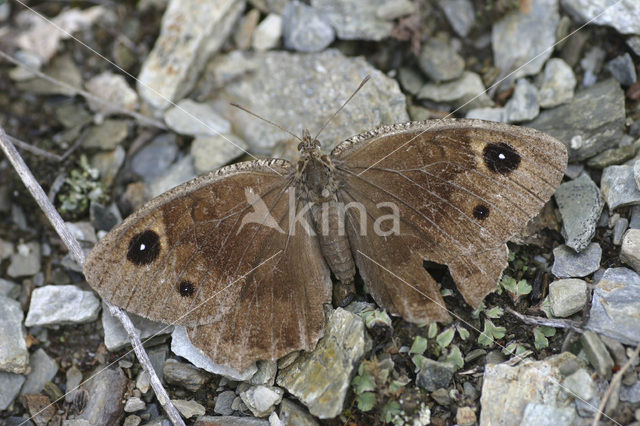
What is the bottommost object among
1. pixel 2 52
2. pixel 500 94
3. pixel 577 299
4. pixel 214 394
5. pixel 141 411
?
pixel 141 411

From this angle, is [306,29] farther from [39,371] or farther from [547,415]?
[547,415]

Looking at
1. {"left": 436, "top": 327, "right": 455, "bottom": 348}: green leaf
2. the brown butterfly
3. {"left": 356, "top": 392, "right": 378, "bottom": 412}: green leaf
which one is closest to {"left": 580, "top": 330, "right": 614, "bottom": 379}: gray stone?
the brown butterfly

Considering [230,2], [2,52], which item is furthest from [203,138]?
[2,52]

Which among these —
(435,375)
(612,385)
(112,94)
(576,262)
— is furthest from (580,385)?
(112,94)

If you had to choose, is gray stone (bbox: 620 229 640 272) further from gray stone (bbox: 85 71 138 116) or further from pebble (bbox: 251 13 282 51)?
gray stone (bbox: 85 71 138 116)

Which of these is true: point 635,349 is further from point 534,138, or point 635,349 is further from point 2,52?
point 2,52

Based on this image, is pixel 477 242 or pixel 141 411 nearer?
pixel 477 242
